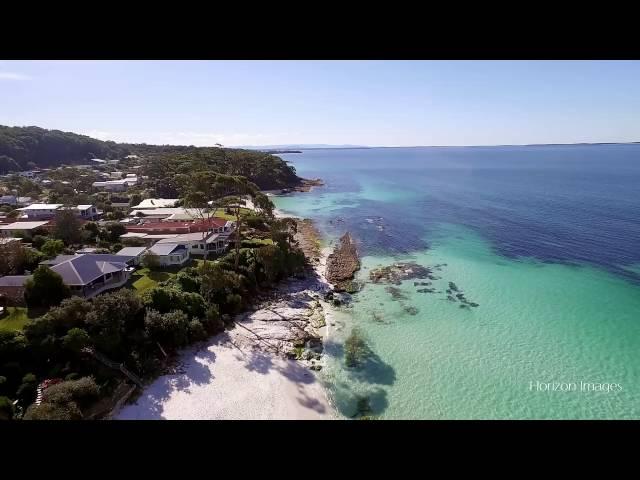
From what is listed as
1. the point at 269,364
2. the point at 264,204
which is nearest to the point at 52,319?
the point at 269,364

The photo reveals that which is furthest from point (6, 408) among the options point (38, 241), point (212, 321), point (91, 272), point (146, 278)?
point (38, 241)

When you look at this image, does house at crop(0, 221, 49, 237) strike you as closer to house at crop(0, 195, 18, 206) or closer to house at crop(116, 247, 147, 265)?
house at crop(116, 247, 147, 265)

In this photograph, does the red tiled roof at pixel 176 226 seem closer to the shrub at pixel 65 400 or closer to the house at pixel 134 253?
the house at pixel 134 253

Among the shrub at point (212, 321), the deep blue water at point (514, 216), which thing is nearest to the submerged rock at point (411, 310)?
the shrub at point (212, 321)

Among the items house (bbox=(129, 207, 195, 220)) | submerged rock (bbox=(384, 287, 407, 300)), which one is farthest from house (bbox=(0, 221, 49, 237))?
submerged rock (bbox=(384, 287, 407, 300))

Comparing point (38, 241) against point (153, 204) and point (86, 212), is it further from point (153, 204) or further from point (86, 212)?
point (153, 204)
